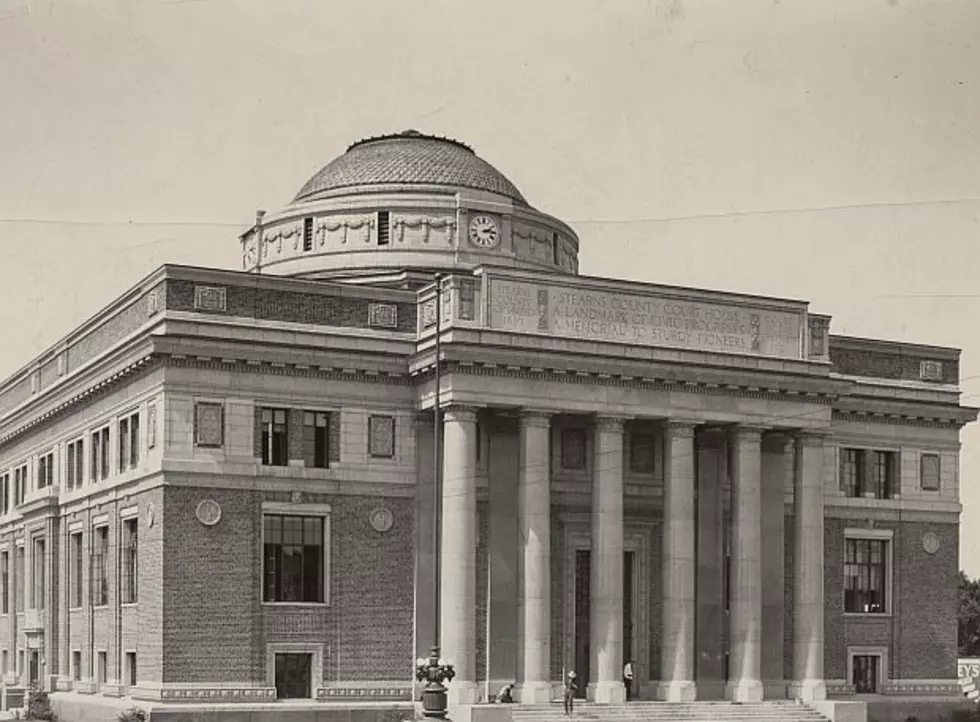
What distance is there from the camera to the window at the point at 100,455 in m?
58.1

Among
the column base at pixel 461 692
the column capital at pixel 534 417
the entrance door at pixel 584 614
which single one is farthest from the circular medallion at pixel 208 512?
the entrance door at pixel 584 614

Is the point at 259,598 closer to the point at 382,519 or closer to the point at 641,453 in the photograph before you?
Answer: the point at 382,519

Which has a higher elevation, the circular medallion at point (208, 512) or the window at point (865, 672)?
the circular medallion at point (208, 512)

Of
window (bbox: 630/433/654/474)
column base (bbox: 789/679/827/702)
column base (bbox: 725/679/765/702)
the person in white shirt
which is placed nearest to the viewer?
column base (bbox: 725/679/765/702)

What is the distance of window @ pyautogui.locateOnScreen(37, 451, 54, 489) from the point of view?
64.8 m

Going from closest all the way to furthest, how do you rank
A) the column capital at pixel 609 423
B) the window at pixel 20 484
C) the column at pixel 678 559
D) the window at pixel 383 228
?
the column capital at pixel 609 423, the column at pixel 678 559, the window at pixel 383 228, the window at pixel 20 484

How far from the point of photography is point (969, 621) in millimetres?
127188

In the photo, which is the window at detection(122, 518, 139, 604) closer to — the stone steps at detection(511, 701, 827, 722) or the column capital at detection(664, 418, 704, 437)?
the stone steps at detection(511, 701, 827, 722)

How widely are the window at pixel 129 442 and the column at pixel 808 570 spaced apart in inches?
873

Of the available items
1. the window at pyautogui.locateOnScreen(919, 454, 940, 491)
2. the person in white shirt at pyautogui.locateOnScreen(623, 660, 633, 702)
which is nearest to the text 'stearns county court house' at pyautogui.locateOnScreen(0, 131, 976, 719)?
the person in white shirt at pyautogui.locateOnScreen(623, 660, 633, 702)

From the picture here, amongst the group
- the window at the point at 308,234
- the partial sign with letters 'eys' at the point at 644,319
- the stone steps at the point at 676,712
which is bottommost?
the stone steps at the point at 676,712

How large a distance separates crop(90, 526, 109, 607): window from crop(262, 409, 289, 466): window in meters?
7.66

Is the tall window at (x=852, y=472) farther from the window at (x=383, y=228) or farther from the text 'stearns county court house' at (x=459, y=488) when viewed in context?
the window at (x=383, y=228)

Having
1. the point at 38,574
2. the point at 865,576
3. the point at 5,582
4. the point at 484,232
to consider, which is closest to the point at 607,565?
the point at 865,576
